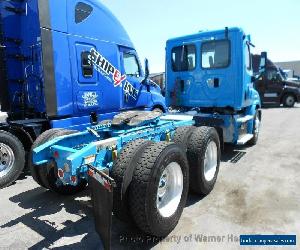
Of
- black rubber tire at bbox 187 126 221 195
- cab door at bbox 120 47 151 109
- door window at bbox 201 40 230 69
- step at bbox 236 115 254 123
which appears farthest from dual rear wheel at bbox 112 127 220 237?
cab door at bbox 120 47 151 109

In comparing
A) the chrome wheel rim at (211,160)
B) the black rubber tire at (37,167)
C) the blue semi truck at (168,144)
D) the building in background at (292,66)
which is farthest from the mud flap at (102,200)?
the building in background at (292,66)

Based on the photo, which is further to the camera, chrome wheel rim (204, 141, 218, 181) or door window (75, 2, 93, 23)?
door window (75, 2, 93, 23)

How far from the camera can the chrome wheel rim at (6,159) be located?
5.58 metres

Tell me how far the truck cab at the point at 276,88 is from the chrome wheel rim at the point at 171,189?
17.0 m

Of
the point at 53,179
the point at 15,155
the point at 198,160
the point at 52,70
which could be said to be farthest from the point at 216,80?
the point at 15,155

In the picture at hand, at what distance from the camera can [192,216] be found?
4.11 meters

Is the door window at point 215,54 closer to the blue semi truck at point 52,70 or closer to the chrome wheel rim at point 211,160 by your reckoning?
the blue semi truck at point 52,70

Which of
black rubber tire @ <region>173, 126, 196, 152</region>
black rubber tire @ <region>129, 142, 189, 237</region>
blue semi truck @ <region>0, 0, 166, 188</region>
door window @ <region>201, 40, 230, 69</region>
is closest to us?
black rubber tire @ <region>129, 142, 189, 237</region>

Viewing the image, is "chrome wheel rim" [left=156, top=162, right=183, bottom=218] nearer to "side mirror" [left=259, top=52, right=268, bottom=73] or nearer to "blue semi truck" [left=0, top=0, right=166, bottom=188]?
"blue semi truck" [left=0, top=0, right=166, bottom=188]

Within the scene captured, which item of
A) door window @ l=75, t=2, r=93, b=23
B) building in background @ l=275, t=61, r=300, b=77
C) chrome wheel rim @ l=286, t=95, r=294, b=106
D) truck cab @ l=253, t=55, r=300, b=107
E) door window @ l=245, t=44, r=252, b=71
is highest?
building in background @ l=275, t=61, r=300, b=77

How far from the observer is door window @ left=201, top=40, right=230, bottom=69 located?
7.07 meters

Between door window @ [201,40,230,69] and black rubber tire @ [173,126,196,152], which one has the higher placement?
door window @ [201,40,230,69]

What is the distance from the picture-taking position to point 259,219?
3.99 m

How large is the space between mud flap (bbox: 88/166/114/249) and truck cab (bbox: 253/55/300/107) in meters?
18.1
